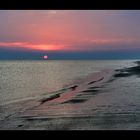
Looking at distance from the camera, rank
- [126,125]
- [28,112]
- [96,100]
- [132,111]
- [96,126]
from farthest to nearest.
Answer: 1. [96,100]
2. [28,112]
3. [132,111]
4. [96,126]
5. [126,125]

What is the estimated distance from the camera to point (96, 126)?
19.6 ft
